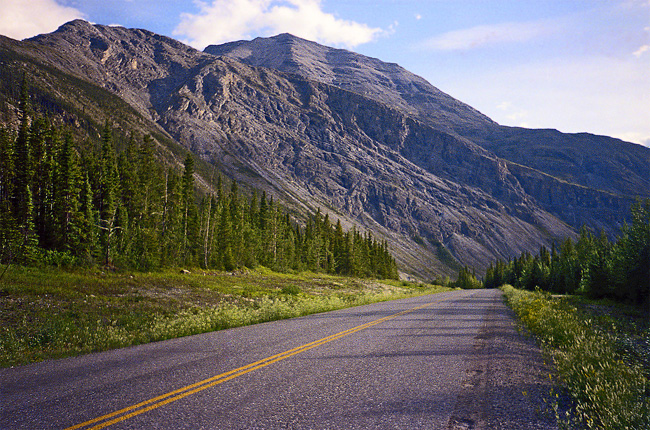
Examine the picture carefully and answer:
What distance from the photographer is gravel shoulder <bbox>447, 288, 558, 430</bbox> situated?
5.29 metres

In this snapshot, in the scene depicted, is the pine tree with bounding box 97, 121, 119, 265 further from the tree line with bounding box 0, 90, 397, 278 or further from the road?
the road

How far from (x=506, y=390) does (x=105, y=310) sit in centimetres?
1927

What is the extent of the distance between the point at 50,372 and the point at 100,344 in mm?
3384

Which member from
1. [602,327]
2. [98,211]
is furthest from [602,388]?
[98,211]

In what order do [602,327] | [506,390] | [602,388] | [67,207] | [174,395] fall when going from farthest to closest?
[67,207] < [602,327] < [506,390] < [174,395] < [602,388]

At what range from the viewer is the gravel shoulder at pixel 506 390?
5.29 metres

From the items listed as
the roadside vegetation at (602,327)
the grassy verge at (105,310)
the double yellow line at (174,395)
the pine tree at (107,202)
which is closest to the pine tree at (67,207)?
the pine tree at (107,202)

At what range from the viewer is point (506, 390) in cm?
667

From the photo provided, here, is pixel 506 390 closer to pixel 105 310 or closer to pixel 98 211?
pixel 105 310

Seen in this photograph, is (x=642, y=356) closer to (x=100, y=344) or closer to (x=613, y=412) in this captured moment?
(x=613, y=412)

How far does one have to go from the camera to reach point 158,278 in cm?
3481

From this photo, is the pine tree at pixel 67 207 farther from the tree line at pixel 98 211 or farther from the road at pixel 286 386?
the road at pixel 286 386

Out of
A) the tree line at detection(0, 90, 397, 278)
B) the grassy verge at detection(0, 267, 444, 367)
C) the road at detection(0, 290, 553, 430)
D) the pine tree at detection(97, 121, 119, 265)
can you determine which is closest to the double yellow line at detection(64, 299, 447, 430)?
the road at detection(0, 290, 553, 430)

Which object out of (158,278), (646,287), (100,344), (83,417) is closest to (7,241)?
(158,278)
